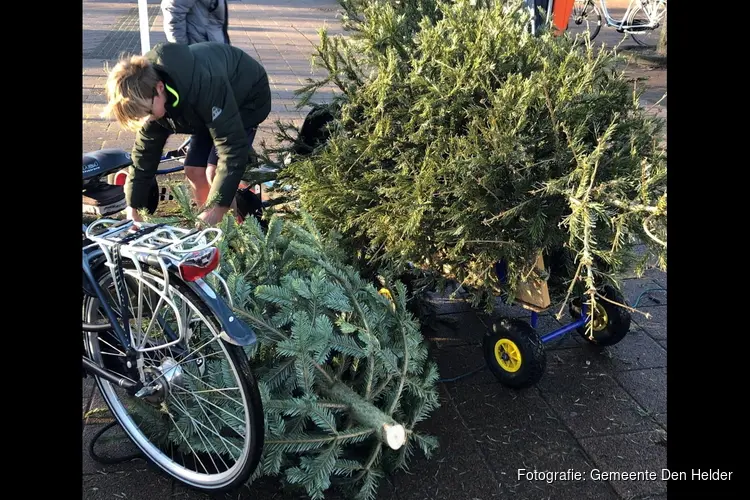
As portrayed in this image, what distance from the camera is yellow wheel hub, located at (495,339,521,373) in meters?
3.04

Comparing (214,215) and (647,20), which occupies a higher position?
(647,20)

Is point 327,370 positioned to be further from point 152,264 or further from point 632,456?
point 632,456

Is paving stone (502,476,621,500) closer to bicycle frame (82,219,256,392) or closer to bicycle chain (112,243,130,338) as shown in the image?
bicycle frame (82,219,256,392)

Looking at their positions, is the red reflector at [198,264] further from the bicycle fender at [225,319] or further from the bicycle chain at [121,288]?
the bicycle chain at [121,288]

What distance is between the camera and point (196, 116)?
3340 millimetres

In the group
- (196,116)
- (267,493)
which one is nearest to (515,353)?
(267,493)

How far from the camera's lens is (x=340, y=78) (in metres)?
3.49

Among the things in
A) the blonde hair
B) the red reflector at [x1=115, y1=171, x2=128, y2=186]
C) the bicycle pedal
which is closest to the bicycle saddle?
the red reflector at [x1=115, y1=171, x2=128, y2=186]

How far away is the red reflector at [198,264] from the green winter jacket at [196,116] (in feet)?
3.24

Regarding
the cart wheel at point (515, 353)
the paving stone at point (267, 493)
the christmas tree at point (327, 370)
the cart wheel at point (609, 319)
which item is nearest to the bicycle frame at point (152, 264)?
the christmas tree at point (327, 370)

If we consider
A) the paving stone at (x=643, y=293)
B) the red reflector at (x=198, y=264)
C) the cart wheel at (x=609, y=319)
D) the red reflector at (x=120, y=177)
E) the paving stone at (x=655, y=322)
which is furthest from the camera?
the red reflector at (x=120, y=177)

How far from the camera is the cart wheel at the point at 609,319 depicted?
131 inches

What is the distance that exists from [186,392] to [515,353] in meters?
1.46
